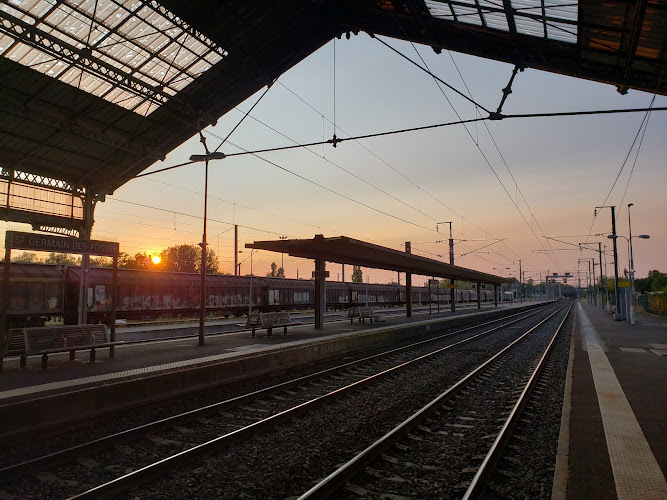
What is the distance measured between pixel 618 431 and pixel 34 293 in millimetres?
22286

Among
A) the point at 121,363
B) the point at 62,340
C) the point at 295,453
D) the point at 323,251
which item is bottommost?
the point at 295,453

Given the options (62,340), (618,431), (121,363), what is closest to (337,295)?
(121,363)

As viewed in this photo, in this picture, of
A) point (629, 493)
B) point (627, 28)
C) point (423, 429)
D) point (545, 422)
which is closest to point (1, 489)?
point (423, 429)

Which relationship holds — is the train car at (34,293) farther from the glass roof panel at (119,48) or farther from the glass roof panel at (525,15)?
the glass roof panel at (525,15)

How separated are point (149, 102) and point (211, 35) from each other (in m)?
4.30

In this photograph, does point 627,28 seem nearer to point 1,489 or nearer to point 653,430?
point 653,430

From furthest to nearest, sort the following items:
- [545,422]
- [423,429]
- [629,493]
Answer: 1. [545,422]
2. [423,429]
3. [629,493]

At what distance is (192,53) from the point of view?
1762 centimetres

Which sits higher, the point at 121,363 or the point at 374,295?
the point at 374,295

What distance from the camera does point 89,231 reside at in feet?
69.3

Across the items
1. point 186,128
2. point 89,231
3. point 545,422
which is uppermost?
point 186,128

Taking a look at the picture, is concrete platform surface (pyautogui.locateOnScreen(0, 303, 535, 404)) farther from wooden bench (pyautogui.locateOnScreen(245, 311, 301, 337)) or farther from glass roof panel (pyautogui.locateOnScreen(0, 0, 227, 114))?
glass roof panel (pyautogui.locateOnScreen(0, 0, 227, 114))

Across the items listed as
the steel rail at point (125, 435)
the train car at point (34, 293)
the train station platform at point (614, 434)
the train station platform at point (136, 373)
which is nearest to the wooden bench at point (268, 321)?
the train station platform at point (136, 373)

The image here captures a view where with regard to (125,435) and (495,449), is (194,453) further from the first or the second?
(495,449)
